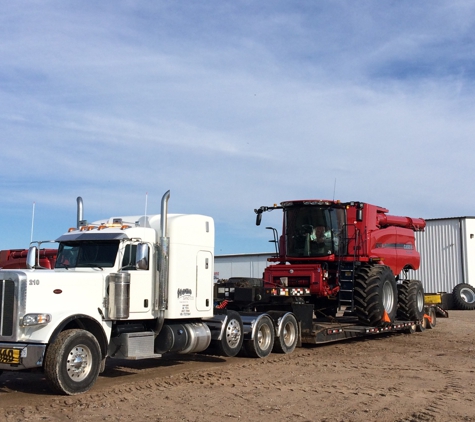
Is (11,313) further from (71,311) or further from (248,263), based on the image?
(248,263)

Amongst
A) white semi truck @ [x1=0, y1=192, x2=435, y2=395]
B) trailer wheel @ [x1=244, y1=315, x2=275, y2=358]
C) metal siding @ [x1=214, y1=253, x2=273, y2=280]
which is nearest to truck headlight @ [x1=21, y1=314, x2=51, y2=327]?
white semi truck @ [x1=0, y1=192, x2=435, y2=395]

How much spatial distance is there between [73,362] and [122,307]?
130 cm

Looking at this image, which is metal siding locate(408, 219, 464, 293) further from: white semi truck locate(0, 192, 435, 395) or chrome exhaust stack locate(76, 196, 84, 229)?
chrome exhaust stack locate(76, 196, 84, 229)

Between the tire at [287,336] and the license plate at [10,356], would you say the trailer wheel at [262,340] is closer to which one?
the tire at [287,336]

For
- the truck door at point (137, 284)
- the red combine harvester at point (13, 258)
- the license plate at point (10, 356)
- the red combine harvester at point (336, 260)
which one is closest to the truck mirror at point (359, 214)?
the red combine harvester at point (336, 260)

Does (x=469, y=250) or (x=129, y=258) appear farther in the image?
(x=469, y=250)

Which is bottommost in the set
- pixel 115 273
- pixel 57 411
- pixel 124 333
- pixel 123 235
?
pixel 57 411

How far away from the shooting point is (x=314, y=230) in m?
16.9

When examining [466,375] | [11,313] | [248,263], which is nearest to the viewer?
[11,313]

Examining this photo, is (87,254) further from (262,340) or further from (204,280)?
(262,340)

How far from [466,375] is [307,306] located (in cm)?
449

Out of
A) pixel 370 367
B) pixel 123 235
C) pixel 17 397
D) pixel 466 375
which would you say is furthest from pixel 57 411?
pixel 466 375

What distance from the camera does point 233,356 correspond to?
13.1 m

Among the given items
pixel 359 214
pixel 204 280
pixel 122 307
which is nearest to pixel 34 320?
pixel 122 307
